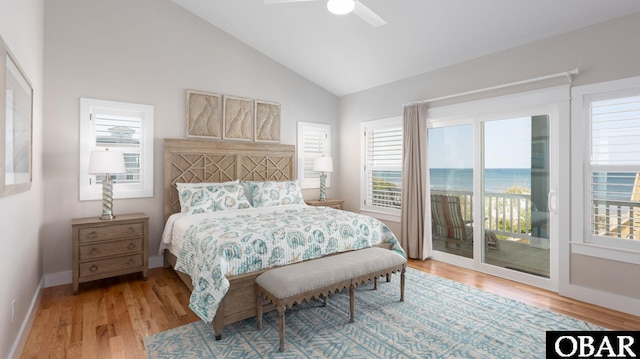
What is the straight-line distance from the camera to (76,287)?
133 inches

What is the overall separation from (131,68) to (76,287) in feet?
8.78

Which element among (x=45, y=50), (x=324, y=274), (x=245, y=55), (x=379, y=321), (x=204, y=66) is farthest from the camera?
(x=245, y=55)

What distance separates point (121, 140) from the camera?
409cm

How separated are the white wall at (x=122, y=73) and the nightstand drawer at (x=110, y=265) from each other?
1.82 feet

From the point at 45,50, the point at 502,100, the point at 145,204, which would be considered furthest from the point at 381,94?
the point at 45,50

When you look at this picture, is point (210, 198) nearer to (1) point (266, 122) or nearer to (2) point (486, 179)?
(1) point (266, 122)

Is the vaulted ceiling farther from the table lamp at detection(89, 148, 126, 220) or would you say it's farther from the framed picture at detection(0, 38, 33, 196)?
the framed picture at detection(0, 38, 33, 196)

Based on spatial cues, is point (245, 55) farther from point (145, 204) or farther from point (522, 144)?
point (522, 144)

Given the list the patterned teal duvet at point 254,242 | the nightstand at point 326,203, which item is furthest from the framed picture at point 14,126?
the nightstand at point 326,203

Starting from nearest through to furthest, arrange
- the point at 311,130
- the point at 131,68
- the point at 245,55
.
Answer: the point at 131,68 → the point at 245,55 → the point at 311,130

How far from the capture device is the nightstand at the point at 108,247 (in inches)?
135

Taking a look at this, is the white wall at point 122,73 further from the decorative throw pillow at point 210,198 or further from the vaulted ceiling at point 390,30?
the decorative throw pillow at point 210,198

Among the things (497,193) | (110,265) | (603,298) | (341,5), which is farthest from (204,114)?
(603,298)

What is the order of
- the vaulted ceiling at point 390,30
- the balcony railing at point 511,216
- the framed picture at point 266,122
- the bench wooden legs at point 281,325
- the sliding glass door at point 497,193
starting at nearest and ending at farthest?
the bench wooden legs at point 281,325, the vaulted ceiling at point 390,30, the sliding glass door at point 497,193, the balcony railing at point 511,216, the framed picture at point 266,122
